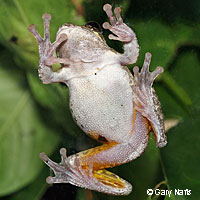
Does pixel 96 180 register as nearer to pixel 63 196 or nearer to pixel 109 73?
pixel 63 196

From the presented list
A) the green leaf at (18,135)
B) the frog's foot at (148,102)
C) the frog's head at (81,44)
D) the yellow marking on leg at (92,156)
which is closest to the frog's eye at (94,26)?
the frog's head at (81,44)

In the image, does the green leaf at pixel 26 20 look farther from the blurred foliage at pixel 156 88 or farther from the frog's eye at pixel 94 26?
the frog's eye at pixel 94 26

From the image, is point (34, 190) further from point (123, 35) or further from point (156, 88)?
point (123, 35)

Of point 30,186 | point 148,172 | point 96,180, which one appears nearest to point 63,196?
point 96,180

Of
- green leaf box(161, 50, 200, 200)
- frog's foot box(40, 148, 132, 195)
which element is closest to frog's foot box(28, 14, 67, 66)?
frog's foot box(40, 148, 132, 195)

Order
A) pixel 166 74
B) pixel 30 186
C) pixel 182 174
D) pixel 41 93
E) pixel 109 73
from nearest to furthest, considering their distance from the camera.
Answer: pixel 109 73
pixel 182 174
pixel 166 74
pixel 41 93
pixel 30 186

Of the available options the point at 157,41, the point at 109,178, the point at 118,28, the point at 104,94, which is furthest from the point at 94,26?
the point at 109,178

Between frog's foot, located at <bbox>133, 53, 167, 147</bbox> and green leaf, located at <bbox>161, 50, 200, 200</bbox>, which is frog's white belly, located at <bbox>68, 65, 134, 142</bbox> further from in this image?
green leaf, located at <bbox>161, 50, 200, 200</bbox>

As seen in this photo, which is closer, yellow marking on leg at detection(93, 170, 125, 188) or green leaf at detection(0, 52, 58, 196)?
yellow marking on leg at detection(93, 170, 125, 188)
